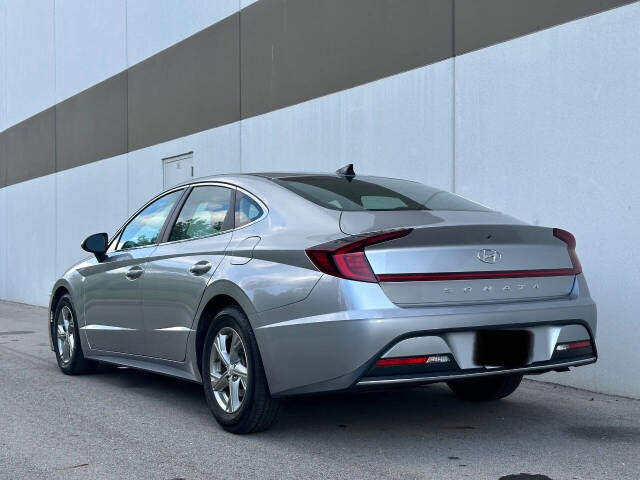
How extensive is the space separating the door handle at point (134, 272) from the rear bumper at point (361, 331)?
1753mm

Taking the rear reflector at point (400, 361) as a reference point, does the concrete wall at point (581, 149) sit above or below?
above

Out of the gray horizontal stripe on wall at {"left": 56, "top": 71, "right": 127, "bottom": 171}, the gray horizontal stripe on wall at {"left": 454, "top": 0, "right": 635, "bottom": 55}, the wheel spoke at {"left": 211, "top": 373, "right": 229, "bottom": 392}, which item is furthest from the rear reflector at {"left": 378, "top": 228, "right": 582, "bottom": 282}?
the gray horizontal stripe on wall at {"left": 56, "top": 71, "right": 127, "bottom": 171}

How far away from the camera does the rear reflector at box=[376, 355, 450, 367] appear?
4137mm

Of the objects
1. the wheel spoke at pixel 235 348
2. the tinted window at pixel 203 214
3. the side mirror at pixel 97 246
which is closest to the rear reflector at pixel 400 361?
the wheel spoke at pixel 235 348

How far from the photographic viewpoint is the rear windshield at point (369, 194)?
492 centimetres

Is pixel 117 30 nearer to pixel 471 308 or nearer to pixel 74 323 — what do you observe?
pixel 74 323

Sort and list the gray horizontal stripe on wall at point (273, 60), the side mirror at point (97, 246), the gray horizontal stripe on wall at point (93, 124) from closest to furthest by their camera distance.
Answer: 1. the side mirror at point (97, 246)
2. the gray horizontal stripe on wall at point (273, 60)
3. the gray horizontal stripe on wall at point (93, 124)

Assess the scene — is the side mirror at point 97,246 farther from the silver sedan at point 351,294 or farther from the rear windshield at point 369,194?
the rear windshield at point 369,194

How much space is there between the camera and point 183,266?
548 centimetres

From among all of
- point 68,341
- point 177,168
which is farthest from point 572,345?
point 177,168

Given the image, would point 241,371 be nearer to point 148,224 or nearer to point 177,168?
point 148,224

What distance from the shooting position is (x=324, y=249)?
14.3ft

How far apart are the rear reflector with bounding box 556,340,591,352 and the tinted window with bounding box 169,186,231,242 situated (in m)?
2.14

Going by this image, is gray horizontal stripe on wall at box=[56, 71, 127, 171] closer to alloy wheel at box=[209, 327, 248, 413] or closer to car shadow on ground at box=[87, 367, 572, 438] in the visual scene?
car shadow on ground at box=[87, 367, 572, 438]
